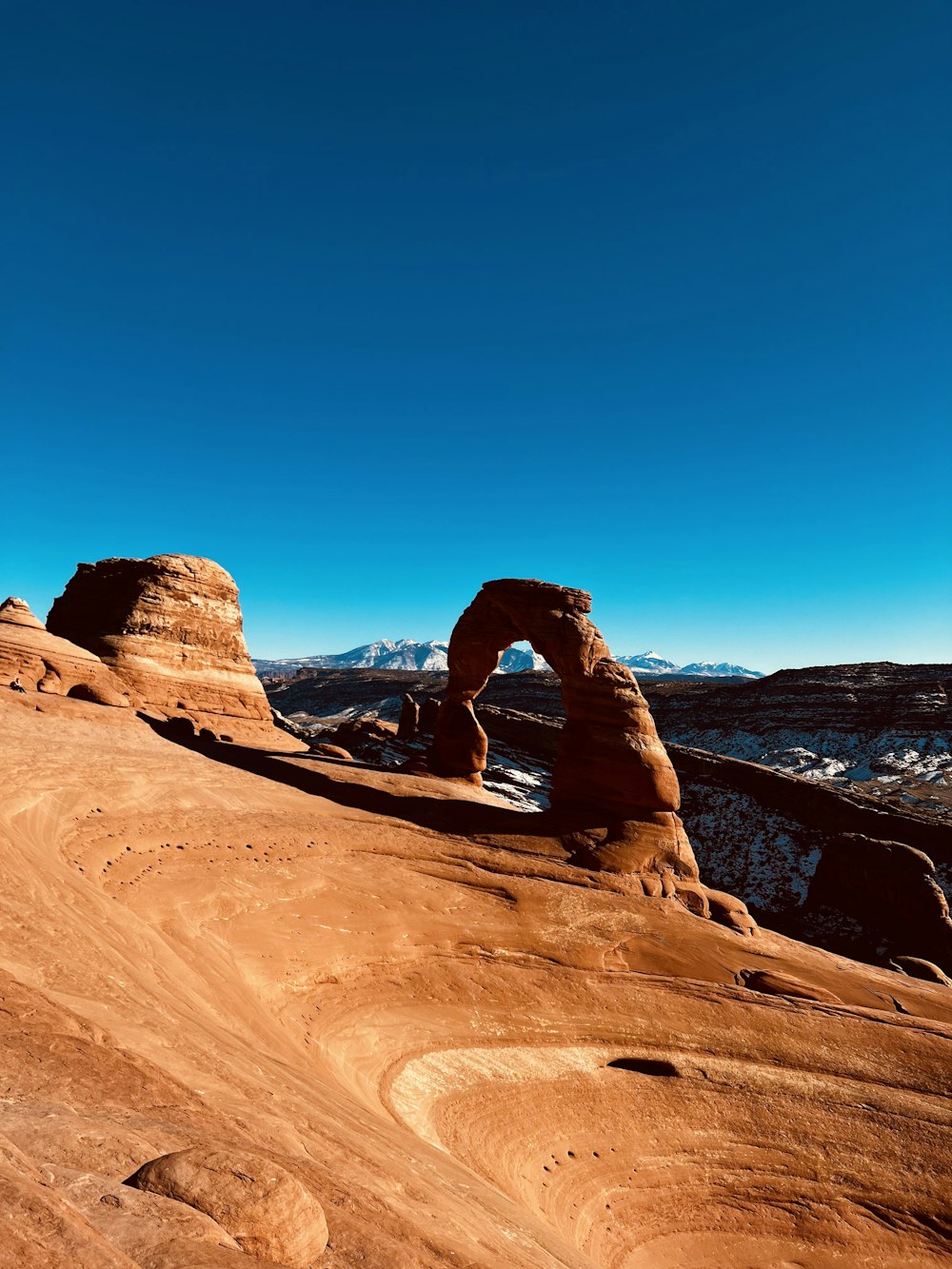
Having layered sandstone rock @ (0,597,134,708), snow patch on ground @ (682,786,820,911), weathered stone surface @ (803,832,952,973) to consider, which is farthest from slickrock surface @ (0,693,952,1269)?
snow patch on ground @ (682,786,820,911)

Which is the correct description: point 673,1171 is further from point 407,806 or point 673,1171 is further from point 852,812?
point 852,812

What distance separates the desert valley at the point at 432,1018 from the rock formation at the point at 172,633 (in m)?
3.64

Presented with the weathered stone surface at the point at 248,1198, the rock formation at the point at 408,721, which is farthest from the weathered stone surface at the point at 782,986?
the rock formation at the point at 408,721

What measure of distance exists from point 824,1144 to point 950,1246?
2026mm

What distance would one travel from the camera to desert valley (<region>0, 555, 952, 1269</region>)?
489 centimetres

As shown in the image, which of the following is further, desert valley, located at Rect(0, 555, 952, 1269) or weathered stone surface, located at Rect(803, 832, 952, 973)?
weathered stone surface, located at Rect(803, 832, 952, 973)

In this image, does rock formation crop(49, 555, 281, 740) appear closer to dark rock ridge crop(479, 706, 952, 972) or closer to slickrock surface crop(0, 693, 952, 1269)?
slickrock surface crop(0, 693, 952, 1269)

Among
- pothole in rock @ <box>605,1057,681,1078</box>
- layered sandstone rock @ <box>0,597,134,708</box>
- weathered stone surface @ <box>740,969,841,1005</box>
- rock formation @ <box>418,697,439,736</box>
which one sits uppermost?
layered sandstone rock @ <box>0,597,134,708</box>

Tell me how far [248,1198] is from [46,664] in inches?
1113

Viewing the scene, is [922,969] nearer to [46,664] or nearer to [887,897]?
[887,897]

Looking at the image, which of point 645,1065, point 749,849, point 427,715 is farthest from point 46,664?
point 749,849

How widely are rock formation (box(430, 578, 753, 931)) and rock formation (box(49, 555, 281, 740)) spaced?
1689 cm

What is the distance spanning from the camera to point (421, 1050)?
36.8ft

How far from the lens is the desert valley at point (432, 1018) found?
4.89m
